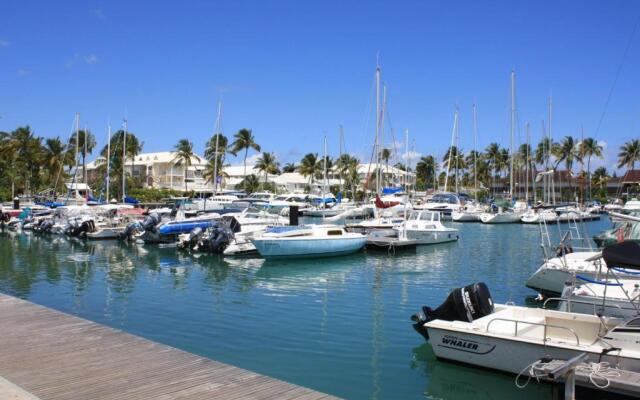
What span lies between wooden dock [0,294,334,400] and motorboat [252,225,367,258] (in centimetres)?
1889

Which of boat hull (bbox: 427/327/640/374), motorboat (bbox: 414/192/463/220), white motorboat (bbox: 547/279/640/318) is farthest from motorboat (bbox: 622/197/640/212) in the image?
boat hull (bbox: 427/327/640/374)

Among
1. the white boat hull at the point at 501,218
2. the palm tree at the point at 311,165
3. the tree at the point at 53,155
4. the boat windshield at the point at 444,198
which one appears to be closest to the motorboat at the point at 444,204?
the boat windshield at the point at 444,198

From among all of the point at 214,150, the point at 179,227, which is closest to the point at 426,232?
the point at 179,227

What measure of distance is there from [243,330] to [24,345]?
20.5 feet

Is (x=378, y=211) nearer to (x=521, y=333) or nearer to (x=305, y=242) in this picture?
(x=305, y=242)

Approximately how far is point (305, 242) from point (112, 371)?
21930 millimetres

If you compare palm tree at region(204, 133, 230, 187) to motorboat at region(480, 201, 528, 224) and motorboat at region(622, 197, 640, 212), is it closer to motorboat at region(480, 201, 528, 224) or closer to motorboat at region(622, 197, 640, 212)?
motorboat at region(480, 201, 528, 224)

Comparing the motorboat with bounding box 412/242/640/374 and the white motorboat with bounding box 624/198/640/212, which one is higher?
the white motorboat with bounding box 624/198/640/212

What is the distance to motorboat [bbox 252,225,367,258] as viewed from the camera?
3038 cm

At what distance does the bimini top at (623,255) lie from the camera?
10.7 meters

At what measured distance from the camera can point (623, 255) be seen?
10828mm

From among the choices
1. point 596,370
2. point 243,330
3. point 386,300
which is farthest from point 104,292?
point 596,370

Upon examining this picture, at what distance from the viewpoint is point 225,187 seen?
365 feet

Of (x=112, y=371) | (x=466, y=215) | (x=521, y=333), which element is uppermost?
(x=466, y=215)
